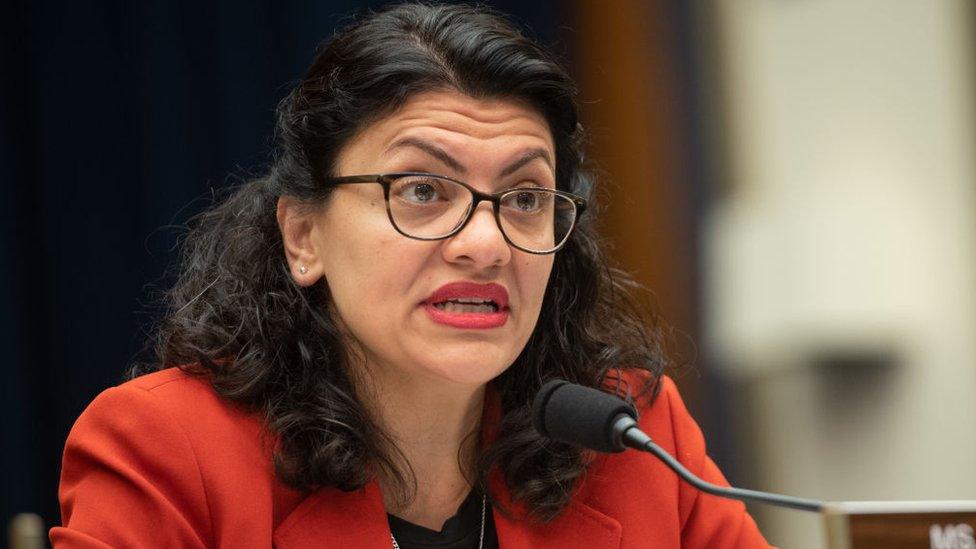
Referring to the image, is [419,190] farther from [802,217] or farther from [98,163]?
[802,217]

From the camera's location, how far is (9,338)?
2.55 m

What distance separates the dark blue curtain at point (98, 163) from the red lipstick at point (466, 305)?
109 centimetres

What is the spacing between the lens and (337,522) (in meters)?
1.65

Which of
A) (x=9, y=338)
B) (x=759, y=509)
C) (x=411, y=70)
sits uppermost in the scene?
(x=411, y=70)

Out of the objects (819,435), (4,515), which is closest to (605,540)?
(4,515)

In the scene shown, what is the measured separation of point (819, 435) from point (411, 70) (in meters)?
2.10

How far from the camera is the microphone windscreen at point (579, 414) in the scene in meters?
1.31

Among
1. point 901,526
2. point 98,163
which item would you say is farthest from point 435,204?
point 98,163

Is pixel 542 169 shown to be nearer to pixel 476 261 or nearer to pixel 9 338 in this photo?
pixel 476 261

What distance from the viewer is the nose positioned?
1626 millimetres

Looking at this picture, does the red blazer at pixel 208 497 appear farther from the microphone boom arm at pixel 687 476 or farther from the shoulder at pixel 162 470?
the microphone boom arm at pixel 687 476

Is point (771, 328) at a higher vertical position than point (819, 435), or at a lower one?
higher

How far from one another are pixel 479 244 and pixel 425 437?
330mm

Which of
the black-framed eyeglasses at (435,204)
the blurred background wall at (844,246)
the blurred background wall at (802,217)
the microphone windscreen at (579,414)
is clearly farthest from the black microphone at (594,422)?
the blurred background wall at (844,246)
